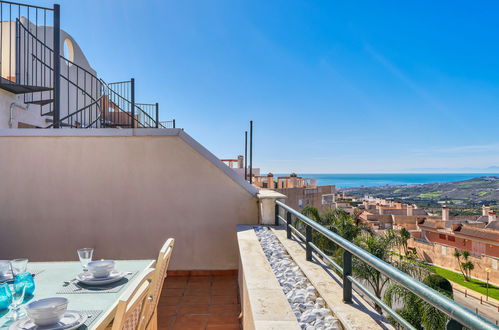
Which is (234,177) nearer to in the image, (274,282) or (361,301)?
(274,282)

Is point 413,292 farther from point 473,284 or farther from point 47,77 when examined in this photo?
point 473,284

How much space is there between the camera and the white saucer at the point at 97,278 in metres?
1.87

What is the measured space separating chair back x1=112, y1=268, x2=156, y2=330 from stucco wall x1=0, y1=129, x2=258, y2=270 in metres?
2.69

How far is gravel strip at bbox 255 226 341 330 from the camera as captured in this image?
1627mm

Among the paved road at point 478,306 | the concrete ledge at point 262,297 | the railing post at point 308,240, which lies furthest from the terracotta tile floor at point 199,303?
the paved road at point 478,306

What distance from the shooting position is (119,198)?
4270 millimetres

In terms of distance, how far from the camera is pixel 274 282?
7.25 ft

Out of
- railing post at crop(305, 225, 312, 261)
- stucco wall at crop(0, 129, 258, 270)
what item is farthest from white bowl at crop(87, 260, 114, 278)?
stucco wall at crop(0, 129, 258, 270)

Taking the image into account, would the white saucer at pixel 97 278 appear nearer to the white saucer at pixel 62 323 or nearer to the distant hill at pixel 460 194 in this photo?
the white saucer at pixel 62 323

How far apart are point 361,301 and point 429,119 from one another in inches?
2572

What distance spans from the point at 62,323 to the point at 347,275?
4.77 ft

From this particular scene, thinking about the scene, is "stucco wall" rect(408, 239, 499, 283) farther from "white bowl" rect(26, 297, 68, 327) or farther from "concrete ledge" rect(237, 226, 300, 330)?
"white bowl" rect(26, 297, 68, 327)

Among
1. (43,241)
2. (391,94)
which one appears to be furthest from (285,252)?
(391,94)

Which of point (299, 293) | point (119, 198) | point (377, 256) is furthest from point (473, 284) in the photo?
point (299, 293)
